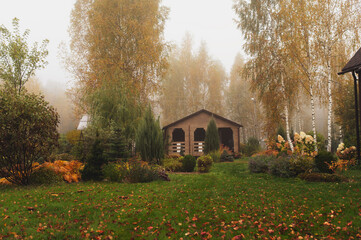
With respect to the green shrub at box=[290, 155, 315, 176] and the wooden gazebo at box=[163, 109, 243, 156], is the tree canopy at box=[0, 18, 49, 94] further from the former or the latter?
the wooden gazebo at box=[163, 109, 243, 156]

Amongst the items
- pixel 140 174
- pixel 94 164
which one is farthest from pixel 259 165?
pixel 94 164

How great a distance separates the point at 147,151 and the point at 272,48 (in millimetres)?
9608

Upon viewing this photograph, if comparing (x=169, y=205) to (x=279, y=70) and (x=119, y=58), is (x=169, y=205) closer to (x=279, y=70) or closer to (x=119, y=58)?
(x=279, y=70)

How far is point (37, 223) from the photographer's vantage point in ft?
15.8

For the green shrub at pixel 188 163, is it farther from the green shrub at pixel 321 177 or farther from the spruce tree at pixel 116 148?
the green shrub at pixel 321 177

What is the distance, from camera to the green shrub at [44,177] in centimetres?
899

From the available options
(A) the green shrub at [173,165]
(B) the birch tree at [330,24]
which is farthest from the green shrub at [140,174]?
(B) the birch tree at [330,24]

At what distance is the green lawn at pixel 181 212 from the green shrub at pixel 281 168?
2270 millimetres

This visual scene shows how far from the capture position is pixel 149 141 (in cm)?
1298

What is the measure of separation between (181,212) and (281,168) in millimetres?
6556

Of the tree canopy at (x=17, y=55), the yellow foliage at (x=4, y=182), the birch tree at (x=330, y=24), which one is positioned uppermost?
the birch tree at (x=330, y=24)

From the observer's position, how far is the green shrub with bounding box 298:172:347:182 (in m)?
8.95

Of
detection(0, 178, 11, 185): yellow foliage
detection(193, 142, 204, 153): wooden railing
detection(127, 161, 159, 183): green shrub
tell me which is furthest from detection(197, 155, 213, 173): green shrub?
detection(193, 142, 204, 153): wooden railing

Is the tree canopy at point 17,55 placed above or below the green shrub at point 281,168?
above
